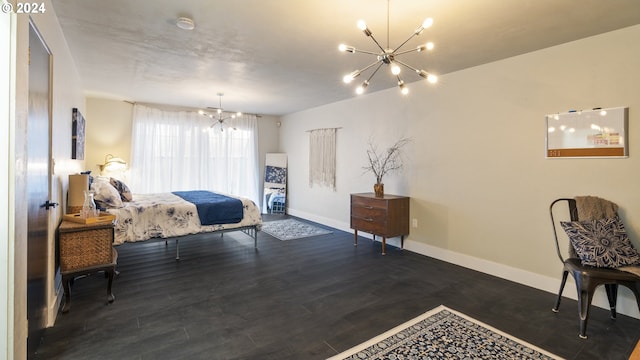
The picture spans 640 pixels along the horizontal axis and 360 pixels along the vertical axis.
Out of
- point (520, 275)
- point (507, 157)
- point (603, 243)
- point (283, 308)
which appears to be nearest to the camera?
point (603, 243)

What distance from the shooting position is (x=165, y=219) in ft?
13.2

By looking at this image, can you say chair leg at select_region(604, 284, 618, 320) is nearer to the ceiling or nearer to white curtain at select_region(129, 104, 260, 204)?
the ceiling

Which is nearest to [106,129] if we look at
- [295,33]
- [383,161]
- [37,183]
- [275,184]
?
[275,184]

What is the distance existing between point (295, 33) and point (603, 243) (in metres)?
3.16

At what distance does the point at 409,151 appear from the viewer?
461 centimetres

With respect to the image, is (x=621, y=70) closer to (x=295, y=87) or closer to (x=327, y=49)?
(x=327, y=49)

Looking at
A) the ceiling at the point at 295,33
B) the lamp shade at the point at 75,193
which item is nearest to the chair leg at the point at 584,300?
the ceiling at the point at 295,33

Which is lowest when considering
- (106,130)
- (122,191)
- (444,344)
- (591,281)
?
(444,344)

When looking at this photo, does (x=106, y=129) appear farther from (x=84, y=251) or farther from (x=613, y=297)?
(x=613, y=297)

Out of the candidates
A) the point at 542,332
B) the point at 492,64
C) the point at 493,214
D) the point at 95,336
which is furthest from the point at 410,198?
the point at 95,336

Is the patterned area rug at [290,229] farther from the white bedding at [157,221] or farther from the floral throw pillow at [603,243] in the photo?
the floral throw pillow at [603,243]

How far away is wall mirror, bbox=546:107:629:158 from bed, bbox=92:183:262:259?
3.81 m

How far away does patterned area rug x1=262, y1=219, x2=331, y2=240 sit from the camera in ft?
17.8

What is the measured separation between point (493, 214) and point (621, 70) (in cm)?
177
